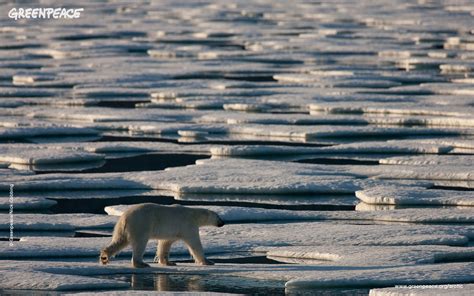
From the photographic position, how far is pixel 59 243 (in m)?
6.66

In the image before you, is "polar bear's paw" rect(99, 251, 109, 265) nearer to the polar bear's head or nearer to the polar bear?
the polar bear

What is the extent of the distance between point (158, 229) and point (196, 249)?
0.73 feet

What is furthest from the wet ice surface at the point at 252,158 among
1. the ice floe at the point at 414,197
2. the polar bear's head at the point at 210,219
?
the polar bear's head at the point at 210,219

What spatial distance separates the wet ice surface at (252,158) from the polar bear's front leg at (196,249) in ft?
0.25

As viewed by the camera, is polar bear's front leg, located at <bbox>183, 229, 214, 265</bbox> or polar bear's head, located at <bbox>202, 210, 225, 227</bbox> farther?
polar bear's head, located at <bbox>202, 210, 225, 227</bbox>

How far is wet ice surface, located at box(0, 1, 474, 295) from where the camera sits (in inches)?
241

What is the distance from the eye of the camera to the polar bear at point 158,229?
6066 millimetres

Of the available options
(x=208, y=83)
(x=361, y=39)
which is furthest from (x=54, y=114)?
(x=361, y=39)

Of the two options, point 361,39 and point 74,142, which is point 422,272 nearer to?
point 74,142

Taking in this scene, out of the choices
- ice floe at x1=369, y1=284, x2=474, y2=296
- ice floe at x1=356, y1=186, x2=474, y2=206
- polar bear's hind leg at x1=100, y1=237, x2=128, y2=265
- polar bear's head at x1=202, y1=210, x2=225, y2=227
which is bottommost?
ice floe at x1=369, y1=284, x2=474, y2=296

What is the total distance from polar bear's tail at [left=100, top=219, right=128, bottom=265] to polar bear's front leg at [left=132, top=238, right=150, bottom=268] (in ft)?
0.18

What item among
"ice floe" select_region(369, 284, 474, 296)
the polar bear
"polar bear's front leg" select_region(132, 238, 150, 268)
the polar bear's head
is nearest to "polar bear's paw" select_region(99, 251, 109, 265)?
the polar bear

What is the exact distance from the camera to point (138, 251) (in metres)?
6.08

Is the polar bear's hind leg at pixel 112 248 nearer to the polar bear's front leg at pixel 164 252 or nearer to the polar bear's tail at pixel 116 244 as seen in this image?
the polar bear's tail at pixel 116 244
